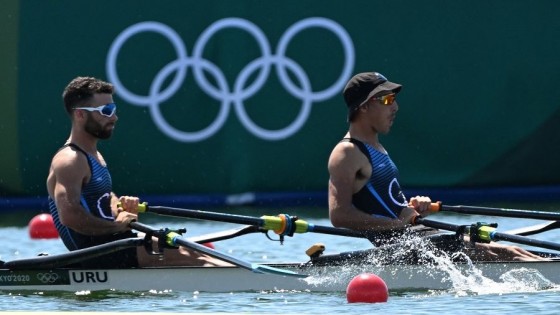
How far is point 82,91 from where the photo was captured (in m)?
11.2

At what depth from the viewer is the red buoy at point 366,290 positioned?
33.7ft

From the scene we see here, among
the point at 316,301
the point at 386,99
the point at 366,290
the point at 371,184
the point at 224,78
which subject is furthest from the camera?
the point at 224,78

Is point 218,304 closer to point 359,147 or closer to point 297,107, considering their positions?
point 359,147

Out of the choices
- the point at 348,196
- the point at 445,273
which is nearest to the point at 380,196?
the point at 348,196

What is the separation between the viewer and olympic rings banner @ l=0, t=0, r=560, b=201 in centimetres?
1698

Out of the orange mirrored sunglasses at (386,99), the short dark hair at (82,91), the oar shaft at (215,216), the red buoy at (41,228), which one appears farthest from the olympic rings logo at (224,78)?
the short dark hair at (82,91)

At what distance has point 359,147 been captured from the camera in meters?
11.2

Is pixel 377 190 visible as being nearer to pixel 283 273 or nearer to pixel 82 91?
pixel 283 273

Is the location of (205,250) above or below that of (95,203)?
below

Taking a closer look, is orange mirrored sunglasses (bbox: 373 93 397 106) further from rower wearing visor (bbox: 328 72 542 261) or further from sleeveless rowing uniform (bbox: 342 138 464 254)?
sleeveless rowing uniform (bbox: 342 138 464 254)

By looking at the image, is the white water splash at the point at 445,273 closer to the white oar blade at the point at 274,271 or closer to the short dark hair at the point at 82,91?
the white oar blade at the point at 274,271

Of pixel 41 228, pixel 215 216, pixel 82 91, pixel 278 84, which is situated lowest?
pixel 41 228

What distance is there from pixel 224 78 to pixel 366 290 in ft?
23.4

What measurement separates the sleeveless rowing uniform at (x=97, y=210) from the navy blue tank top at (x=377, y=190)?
163cm
